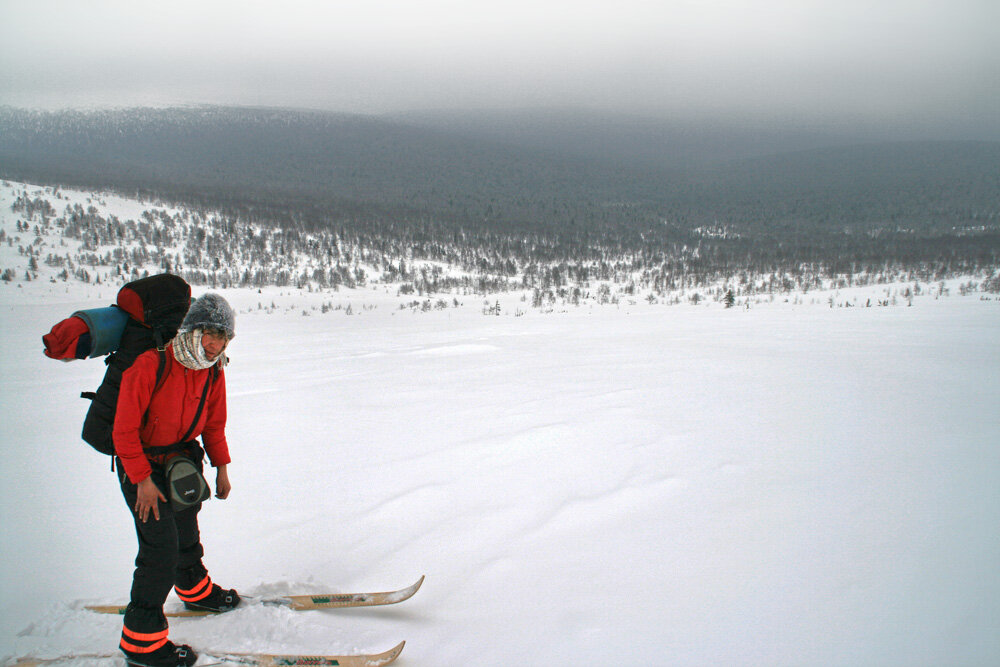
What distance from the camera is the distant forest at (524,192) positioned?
5275 centimetres

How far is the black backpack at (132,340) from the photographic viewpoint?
189 centimetres

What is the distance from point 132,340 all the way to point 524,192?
133 m

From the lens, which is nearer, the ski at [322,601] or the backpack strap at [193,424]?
the backpack strap at [193,424]

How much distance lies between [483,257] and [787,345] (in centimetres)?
4820

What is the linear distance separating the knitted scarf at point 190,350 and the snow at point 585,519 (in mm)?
1329

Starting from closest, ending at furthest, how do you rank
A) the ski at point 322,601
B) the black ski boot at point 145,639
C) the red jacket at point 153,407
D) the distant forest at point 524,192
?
the red jacket at point 153,407
the black ski boot at point 145,639
the ski at point 322,601
the distant forest at point 524,192

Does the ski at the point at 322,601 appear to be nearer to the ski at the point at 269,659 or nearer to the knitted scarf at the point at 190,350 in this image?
the ski at the point at 269,659

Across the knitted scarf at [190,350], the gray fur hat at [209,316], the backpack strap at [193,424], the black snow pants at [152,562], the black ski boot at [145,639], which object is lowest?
the black ski boot at [145,639]

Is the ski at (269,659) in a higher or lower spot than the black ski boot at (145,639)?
Result: lower

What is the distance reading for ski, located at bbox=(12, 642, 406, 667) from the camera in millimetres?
1909

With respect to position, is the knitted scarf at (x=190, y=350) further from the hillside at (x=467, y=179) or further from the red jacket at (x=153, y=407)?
the hillside at (x=467, y=179)

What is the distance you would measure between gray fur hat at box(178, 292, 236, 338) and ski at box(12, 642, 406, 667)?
4.61 feet

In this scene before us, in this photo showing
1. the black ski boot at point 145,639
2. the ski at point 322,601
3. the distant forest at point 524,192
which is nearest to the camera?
the black ski boot at point 145,639

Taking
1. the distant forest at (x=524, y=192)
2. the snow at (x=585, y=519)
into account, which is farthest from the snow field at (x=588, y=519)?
the distant forest at (x=524, y=192)
